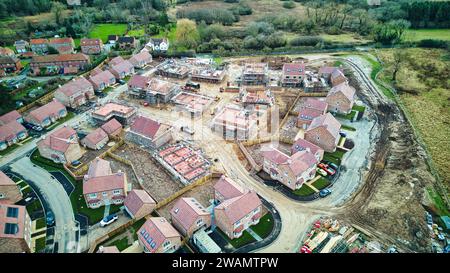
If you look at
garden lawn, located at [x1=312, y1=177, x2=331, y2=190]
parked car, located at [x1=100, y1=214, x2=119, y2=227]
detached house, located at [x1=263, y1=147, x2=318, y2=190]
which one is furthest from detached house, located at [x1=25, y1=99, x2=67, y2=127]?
garden lawn, located at [x1=312, y1=177, x2=331, y2=190]

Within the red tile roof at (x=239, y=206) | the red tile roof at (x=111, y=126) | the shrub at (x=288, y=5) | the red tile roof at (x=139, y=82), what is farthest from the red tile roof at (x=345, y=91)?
the shrub at (x=288, y=5)

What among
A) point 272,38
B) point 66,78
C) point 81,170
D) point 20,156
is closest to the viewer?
point 81,170

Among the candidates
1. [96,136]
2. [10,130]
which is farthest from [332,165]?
[10,130]

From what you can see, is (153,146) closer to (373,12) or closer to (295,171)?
(295,171)

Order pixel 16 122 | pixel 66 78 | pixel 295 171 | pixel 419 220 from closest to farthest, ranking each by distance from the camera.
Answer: pixel 419 220 < pixel 295 171 < pixel 16 122 < pixel 66 78

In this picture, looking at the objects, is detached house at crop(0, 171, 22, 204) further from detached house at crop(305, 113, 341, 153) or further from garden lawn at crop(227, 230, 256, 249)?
detached house at crop(305, 113, 341, 153)

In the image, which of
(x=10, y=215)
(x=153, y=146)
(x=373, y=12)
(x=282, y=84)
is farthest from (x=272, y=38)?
(x=10, y=215)

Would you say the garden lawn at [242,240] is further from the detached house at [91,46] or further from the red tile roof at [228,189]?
the detached house at [91,46]
